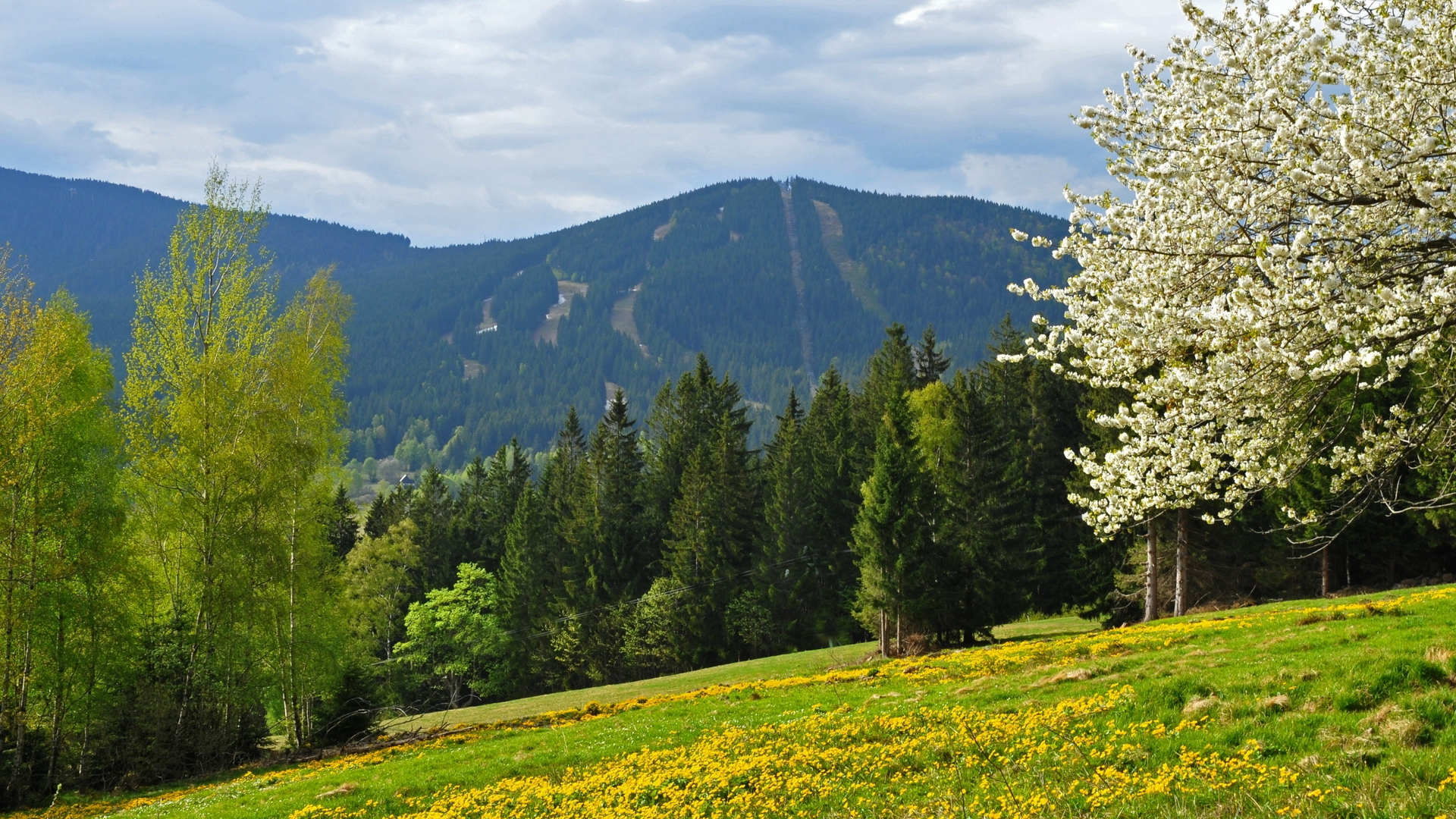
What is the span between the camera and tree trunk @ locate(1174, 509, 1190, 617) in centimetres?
3722

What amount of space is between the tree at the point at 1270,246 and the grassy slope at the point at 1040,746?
9.00 feet

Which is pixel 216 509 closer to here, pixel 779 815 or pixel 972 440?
pixel 779 815

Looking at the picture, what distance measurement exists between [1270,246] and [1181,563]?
115 ft

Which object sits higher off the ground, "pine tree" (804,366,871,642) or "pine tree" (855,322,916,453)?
"pine tree" (855,322,916,453)

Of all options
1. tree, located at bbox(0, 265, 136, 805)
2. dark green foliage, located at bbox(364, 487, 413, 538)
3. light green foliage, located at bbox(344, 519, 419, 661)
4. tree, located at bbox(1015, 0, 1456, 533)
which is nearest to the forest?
tree, located at bbox(0, 265, 136, 805)

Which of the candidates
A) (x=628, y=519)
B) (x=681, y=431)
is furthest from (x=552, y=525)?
(x=681, y=431)

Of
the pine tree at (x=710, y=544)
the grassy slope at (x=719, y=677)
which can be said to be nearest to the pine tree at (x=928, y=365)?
the pine tree at (x=710, y=544)

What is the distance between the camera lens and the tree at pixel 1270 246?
6.38 metres

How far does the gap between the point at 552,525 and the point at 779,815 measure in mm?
66852

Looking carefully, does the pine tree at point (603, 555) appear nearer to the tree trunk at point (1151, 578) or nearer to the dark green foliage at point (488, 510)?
the dark green foliage at point (488, 510)

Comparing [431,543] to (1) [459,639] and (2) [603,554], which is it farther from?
(2) [603,554]

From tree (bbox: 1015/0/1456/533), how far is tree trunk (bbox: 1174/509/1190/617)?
30605 millimetres

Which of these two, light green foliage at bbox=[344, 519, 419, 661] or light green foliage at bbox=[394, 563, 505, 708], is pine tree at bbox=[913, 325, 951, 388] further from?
light green foliage at bbox=[344, 519, 419, 661]

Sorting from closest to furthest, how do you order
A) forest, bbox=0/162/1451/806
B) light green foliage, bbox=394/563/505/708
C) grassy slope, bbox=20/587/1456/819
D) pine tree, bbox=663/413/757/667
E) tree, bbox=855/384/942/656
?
grassy slope, bbox=20/587/1456/819, forest, bbox=0/162/1451/806, tree, bbox=855/384/942/656, pine tree, bbox=663/413/757/667, light green foliage, bbox=394/563/505/708
